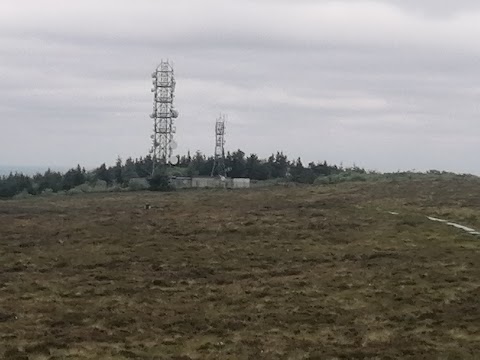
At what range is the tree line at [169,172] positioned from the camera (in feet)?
258

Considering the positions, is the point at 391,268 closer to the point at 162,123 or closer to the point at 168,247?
the point at 168,247

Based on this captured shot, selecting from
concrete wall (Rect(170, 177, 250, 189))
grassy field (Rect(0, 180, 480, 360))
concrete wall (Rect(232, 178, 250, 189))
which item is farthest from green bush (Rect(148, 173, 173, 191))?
grassy field (Rect(0, 180, 480, 360))

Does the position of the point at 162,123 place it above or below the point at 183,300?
above

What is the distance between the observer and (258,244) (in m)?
37.2

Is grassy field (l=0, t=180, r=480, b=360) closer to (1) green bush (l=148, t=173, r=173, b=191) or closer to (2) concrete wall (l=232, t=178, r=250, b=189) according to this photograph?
(1) green bush (l=148, t=173, r=173, b=191)

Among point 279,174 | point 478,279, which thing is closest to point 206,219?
point 478,279

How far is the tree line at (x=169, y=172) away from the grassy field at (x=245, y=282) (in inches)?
1097

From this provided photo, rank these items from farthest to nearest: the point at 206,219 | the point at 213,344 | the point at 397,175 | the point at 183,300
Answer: the point at 397,175 < the point at 206,219 < the point at 183,300 < the point at 213,344

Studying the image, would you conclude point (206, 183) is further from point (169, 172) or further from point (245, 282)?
point (245, 282)

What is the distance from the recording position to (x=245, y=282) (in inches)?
1157

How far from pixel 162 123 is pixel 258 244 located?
43.1 metres

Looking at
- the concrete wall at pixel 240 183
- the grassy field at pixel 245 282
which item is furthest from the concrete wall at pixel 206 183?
the grassy field at pixel 245 282

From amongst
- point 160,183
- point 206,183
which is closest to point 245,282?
point 160,183

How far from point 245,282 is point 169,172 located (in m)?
51.1
